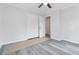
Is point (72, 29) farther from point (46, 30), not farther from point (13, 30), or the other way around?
point (13, 30)

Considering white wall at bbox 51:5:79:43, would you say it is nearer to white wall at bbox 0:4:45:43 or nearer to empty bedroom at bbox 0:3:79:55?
empty bedroom at bbox 0:3:79:55

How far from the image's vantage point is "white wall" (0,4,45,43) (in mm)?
3600

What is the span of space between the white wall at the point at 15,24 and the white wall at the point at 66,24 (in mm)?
Answer: 1392

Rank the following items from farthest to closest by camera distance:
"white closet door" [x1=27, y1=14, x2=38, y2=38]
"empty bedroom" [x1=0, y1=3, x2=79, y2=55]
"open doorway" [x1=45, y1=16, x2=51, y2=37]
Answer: "open doorway" [x1=45, y1=16, x2=51, y2=37] → "white closet door" [x1=27, y1=14, x2=38, y2=38] → "empty bedroom" [x1=0, y1=3, x2=79, y2=55]

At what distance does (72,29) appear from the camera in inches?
163

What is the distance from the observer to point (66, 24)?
14.6 feet

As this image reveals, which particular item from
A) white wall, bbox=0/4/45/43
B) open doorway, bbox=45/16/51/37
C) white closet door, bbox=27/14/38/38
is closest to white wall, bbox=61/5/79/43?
open doorway, bbox=45/16/51/37

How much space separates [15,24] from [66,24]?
2843 mm

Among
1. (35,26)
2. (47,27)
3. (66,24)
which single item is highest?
(66,24)

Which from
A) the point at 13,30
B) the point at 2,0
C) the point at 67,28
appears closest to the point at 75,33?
the point at 67,28

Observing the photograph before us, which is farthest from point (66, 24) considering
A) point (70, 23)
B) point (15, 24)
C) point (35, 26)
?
point (15, 24)

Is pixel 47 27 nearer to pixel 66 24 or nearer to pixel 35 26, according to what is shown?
pixel 35 26

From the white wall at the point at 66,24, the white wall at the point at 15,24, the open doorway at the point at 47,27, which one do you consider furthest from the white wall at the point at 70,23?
the white wall at the point at 15,24

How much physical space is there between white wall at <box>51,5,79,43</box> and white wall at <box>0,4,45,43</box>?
1.39 meters
